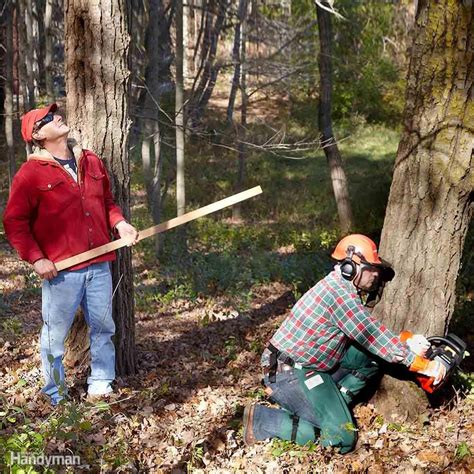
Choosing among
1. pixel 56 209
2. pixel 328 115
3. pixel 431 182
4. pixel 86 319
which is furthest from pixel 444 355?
pixel 328 115

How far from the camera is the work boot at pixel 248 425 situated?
15.3ft

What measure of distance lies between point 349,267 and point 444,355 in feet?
3.19

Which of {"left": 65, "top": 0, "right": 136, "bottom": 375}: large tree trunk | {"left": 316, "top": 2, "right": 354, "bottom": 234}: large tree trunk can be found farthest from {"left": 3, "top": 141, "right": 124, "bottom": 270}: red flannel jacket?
{"left": 316, "top": 2, "right": 354, "bottom": 234}: large tree trunk

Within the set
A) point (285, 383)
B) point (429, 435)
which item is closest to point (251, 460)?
point (285, 383)

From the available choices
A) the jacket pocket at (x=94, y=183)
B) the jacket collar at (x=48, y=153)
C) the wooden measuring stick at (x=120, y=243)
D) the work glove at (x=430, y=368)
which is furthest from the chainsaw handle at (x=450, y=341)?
the jacket collar at (x=48, y=153)

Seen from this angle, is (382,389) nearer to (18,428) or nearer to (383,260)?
(383,260)

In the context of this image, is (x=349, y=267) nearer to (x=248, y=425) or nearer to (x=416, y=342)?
(x=416, y=342)

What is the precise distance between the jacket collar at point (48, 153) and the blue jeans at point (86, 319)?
836mm

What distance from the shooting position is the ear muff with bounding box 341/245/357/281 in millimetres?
4668

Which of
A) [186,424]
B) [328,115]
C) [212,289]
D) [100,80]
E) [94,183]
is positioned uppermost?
[100,80]

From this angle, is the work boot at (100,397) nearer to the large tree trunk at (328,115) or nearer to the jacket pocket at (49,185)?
the jacket pocket at (49,185)

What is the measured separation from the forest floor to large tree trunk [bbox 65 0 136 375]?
3.10 ft

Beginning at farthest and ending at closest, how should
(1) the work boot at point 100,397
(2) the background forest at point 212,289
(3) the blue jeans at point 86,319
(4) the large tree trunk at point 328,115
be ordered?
(4) the large tree trunk at point 328,115 → (1) the work boot at point 100,397 → (3) the blue jeans at point 86,319 → (2) the background forest at point 212,289

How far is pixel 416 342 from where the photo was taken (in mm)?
4719
